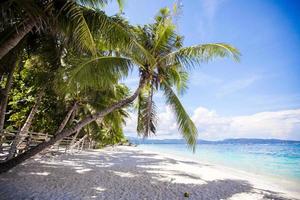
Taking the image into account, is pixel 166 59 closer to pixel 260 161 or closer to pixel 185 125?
pixel 185 125

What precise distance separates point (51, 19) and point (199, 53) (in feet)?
11.0

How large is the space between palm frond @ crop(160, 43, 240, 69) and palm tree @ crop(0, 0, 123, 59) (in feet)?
7.04

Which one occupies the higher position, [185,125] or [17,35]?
[17,35]

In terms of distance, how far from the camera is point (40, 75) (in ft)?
27.9

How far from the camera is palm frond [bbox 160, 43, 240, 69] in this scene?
5449 mm

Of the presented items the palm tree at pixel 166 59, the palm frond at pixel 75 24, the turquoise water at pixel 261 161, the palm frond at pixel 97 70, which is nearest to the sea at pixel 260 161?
the turquoise water at pixel 261 161

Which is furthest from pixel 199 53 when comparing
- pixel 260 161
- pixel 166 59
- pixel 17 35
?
pixel 260 161

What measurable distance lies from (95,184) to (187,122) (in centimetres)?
270

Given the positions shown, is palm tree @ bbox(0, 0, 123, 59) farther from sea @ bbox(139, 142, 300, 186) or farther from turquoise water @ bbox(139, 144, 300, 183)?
turquoise water @ bbox(139, 144, 300, 183)

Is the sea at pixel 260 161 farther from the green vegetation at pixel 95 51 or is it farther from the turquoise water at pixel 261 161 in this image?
the green vegetation at pixel 95 51

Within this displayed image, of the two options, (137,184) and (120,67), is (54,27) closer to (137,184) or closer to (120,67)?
(120,67)

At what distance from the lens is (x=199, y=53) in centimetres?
590

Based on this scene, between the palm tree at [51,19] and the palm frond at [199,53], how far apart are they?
2147 millimetres

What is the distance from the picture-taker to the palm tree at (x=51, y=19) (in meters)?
3.71
